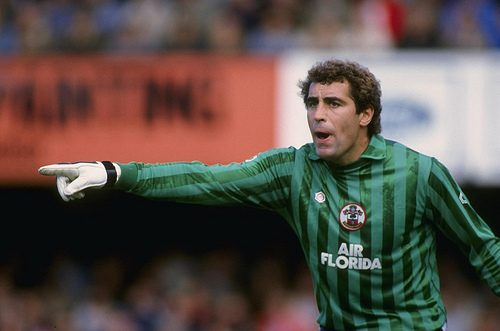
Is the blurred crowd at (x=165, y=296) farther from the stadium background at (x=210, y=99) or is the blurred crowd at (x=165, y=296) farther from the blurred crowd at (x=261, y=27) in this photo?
the blurred crowd at (x=261, y=27)

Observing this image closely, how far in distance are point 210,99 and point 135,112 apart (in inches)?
31.7

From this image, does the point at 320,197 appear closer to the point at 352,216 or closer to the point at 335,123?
the point at 352,216

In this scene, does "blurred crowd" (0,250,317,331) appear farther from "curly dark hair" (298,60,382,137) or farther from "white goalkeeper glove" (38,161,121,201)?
"white goalkeeper glove" (38,161,121,201)

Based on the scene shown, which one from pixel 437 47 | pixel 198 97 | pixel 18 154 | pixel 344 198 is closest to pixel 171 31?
pixel 198 97

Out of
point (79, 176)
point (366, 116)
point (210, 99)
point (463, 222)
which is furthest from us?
point (210, 99)

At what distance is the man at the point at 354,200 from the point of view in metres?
3.90

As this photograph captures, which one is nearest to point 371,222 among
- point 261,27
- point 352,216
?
point 352,216

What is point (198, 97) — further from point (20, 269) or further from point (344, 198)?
point (344, 198)

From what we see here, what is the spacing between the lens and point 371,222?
3.96 metres

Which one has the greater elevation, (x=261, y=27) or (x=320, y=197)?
(x=261, y=27)

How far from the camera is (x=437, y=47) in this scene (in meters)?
8.20

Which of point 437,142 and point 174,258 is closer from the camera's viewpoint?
point 437,142

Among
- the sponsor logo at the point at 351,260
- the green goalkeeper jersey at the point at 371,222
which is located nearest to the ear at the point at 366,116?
the green goalkeeper jersey at the point at 371,222

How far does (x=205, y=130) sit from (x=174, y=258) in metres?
2.32
